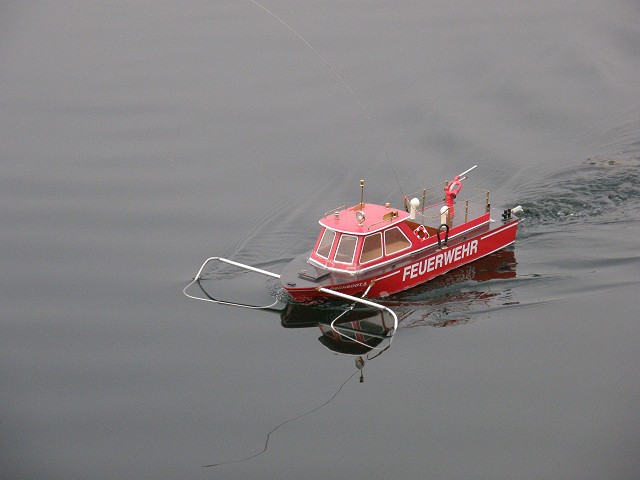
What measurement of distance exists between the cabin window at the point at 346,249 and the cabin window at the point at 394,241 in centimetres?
113

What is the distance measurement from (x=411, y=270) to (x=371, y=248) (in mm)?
1491

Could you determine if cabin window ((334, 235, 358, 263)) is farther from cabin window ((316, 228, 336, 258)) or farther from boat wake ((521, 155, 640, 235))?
boat wake ((521, 155, 640, 235))

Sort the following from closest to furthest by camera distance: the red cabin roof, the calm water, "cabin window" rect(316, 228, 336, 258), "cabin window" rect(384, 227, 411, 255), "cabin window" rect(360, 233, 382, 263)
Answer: the calm water, the red cabin roof, "cabin window" rect(360, 233, 382, 263), "cabin window" rect(316, 228, 336, 258), "cabin window" rect(384, 227, 411, 255)

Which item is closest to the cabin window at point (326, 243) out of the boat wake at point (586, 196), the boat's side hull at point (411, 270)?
the boat's side hull at point (411, 270)

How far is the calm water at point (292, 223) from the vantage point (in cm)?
2231

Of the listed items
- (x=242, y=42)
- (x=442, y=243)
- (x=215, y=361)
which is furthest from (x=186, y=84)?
(x=215, y=361)

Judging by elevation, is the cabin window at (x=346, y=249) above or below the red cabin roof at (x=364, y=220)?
below

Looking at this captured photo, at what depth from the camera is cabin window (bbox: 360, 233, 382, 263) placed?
28016mm

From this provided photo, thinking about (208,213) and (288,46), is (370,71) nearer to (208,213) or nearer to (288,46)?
(288,46)

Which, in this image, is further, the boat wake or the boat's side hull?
the boat wake

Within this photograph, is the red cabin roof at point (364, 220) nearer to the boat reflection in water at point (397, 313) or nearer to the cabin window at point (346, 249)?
the cabin window at point (346, 249)

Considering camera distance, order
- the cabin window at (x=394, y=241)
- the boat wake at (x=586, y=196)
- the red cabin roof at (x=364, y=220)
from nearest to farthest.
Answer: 1. the red cabin roof at (x=364, y=220)
2. the cabin window at (x=394, y=241)
3. the boat wake at (x=586, y=196)

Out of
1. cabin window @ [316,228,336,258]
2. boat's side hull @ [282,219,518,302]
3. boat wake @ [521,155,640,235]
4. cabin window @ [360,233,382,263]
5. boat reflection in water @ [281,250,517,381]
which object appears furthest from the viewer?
boat wake @ [521,155,640,235]

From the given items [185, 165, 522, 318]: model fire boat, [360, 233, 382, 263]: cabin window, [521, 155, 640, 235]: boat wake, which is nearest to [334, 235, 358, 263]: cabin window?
[185, 165, 522, 318]: model fire boat
